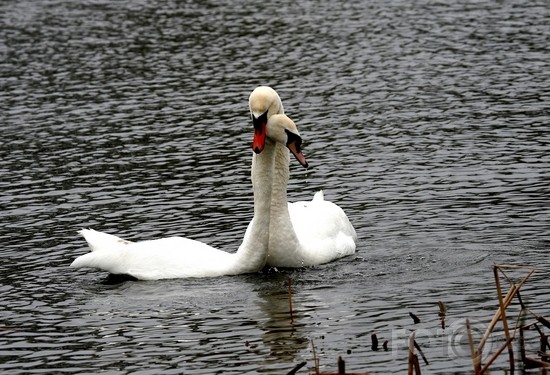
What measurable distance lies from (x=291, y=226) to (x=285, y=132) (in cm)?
127

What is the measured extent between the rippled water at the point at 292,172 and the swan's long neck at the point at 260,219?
0.77 ft

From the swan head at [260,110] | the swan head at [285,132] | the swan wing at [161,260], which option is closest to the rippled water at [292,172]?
the swan wing at [161,260]

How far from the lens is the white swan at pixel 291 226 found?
1479cm

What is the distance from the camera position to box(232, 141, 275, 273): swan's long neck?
49.6 ft

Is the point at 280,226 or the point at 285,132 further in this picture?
the point at 280,226

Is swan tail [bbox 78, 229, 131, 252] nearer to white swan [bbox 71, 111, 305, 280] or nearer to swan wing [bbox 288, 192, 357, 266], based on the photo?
white swan [bbox 71, 111, 305, 280]

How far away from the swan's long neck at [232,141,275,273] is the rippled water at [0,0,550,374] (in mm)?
235

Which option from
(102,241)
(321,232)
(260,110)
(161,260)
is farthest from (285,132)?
(102,241)

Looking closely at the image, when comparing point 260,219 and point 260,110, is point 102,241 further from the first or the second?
point 260,110

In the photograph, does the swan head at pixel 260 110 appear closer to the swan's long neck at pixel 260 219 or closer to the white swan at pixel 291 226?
the white swan at pixel 291 226

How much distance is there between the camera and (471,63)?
93.1 ft

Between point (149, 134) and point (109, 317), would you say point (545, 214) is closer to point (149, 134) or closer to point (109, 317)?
point (109, 317)

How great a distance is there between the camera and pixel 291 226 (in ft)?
50.4

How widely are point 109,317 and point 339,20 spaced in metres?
23.4
